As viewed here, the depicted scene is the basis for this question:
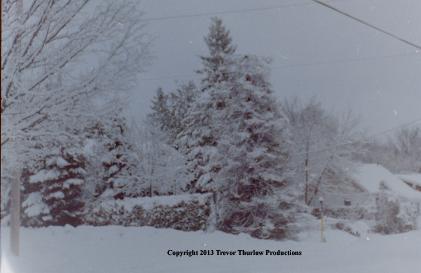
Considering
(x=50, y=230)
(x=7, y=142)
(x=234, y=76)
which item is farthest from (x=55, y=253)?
(x=234, y=76)

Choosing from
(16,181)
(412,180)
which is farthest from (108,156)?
(412,180)

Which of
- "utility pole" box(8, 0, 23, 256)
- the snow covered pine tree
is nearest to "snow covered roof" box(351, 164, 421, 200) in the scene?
the snow covered pine tree

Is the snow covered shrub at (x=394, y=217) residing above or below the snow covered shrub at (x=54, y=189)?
below

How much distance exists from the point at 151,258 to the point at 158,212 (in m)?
4.48

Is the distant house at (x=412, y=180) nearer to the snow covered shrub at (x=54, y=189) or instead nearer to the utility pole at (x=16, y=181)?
the snow covered shrub at (x=54, y=189)

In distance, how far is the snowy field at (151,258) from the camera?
18.0ft

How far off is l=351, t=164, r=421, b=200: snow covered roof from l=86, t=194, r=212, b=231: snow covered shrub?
41.5 ft

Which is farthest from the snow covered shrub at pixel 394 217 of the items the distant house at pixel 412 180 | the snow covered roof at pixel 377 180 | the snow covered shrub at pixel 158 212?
the distant house at pixel 412 180

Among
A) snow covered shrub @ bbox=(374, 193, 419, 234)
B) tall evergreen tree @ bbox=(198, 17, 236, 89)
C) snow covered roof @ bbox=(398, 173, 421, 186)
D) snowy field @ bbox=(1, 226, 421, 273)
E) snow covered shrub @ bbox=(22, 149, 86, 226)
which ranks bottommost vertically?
snow covered shrub @ bbox=(374, 193, 419, 234)

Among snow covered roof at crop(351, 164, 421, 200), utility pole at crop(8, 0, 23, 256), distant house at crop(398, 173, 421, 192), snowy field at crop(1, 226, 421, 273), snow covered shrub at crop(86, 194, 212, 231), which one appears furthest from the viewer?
distant house at crop(398, 173, 421, 192)

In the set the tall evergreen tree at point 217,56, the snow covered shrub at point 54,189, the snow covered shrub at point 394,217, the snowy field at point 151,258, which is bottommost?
the snow covered shrub at point 394,217

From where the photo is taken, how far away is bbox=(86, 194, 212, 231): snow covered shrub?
778cm

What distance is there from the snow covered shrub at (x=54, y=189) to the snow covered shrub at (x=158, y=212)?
566mm

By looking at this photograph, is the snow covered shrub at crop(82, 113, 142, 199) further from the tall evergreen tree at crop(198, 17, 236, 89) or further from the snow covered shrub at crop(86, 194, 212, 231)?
the tall evergreen tree at crop(198, 17, 236, 89)
